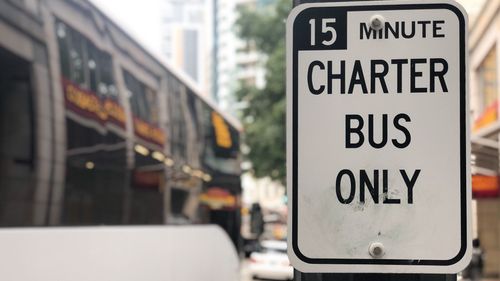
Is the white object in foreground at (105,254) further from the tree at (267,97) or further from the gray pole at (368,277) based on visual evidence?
the tree at (267,97)

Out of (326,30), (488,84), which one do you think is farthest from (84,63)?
(488,84)

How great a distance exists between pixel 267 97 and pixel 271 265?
8546 millimetres

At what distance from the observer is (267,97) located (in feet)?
95.3

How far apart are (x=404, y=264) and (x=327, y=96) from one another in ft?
1.93

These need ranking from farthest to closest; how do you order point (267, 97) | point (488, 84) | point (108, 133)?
1. point (267, 97)
2. point (488, 84)
3. point (108, 133)

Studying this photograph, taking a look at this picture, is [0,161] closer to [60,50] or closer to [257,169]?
[60,50]

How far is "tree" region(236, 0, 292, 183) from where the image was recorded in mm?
28188

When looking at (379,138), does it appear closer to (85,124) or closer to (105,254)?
(105,254)

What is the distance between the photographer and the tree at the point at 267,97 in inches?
1110

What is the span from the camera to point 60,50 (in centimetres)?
557

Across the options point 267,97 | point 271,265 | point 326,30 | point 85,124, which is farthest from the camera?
point 267,97

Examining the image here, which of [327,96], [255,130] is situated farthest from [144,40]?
[255,130]

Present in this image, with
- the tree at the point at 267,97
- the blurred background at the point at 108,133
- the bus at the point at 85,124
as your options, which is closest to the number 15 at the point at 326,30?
the blurred background at the point at 108,133

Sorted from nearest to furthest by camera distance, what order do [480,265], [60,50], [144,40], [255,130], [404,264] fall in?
1. [404,264]
2. [60,50]
3. [144,40]
4. [480,265]
5. [255,130]
